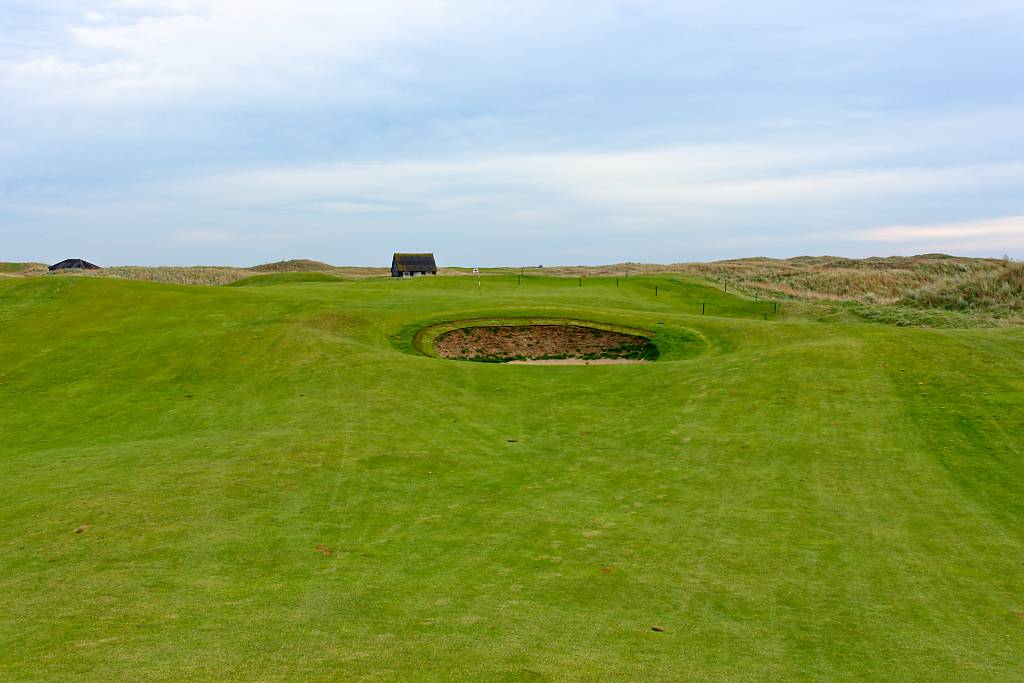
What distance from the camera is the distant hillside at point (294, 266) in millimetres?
166125

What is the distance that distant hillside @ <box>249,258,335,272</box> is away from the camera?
166125 millimetres

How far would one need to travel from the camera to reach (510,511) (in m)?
16.2

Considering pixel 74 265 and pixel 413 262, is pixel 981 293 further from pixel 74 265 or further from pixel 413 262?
pixel 74 265

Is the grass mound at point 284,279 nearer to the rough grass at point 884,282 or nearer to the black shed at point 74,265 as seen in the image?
the rough grass at point 884,282

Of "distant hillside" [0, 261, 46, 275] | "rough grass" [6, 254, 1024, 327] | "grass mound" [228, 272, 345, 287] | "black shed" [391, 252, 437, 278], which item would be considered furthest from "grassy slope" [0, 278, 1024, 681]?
"distant hillside" [0, 261, 46, 275]

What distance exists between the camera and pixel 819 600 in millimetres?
11945

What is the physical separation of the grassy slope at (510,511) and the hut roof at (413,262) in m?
73.4

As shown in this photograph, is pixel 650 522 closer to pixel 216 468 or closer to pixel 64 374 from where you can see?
pixel 216 468

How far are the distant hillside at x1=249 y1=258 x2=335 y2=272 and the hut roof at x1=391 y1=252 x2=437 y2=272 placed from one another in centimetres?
5979

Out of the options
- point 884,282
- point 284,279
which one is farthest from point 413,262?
point 884,282

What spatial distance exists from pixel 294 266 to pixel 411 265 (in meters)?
72.2

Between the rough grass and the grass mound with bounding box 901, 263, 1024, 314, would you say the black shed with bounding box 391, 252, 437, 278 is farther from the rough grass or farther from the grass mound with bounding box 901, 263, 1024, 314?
the grass mound with bounding box 901, 263, 1024, 314

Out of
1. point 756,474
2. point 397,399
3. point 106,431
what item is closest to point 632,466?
point 756,474

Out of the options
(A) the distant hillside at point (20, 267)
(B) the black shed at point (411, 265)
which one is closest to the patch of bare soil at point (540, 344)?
(B) the black shed at point (411, 265)
